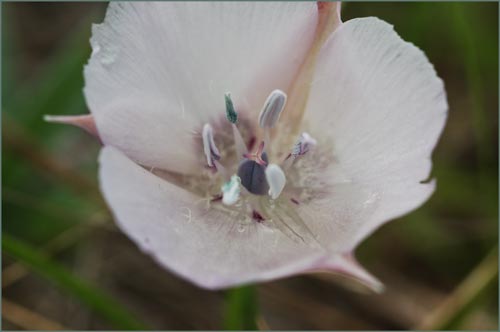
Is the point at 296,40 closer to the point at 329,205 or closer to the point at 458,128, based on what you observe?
the point at 329,205

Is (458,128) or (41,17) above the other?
(458,128)

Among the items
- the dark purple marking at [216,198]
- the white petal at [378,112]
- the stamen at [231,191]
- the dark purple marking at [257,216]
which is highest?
the white petal at [378,112]

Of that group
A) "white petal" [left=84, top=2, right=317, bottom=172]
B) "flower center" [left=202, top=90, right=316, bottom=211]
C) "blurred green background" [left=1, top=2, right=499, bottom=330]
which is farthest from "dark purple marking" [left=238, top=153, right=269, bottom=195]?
"blurred green background" [left=1, top=2, right=499, bottom=330]

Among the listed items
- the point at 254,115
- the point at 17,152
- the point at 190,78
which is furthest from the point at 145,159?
the point at 17,152

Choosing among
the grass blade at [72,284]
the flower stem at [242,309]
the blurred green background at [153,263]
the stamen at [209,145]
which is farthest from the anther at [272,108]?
the blurred green background at [153,263]

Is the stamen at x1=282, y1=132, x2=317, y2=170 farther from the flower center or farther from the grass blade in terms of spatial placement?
the grass blade

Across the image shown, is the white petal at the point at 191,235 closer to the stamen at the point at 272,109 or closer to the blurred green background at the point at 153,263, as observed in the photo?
the stamen at the point at 272,109
